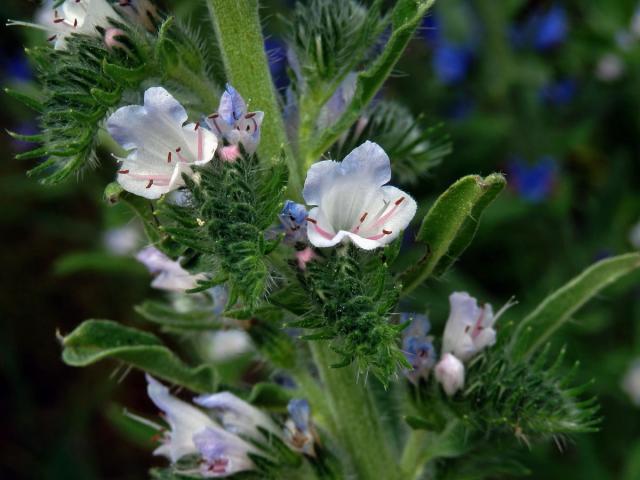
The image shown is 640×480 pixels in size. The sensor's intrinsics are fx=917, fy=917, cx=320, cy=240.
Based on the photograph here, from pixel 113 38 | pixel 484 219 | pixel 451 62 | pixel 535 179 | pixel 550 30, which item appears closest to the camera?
pixel 113 38

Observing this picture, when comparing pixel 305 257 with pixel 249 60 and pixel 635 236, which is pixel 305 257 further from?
pixel 635 236

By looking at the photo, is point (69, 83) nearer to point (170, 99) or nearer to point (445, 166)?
point (170, 99)

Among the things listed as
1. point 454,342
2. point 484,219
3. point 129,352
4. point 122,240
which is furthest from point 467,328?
point 122,240

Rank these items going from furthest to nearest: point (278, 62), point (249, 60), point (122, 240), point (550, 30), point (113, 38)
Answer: point (550, 30) → point (122, 240) → point (278, 62) → point (249, 60) → point (113, 38)

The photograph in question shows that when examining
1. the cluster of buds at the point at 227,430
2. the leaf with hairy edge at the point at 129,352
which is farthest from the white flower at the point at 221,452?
the leaf with hairy edge at the point at 129,352

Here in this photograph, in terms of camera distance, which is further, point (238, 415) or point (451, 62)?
point (451, 62)

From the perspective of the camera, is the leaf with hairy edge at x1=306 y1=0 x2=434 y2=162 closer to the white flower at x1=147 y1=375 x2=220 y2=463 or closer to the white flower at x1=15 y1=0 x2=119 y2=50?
the white flower at x1=15 y1=0 x2=119 y2=50

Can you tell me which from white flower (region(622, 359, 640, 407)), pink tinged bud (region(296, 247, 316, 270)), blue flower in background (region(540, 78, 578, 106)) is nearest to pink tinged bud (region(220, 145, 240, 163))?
pink tinged bud (region(296, 247, 316, 270))
